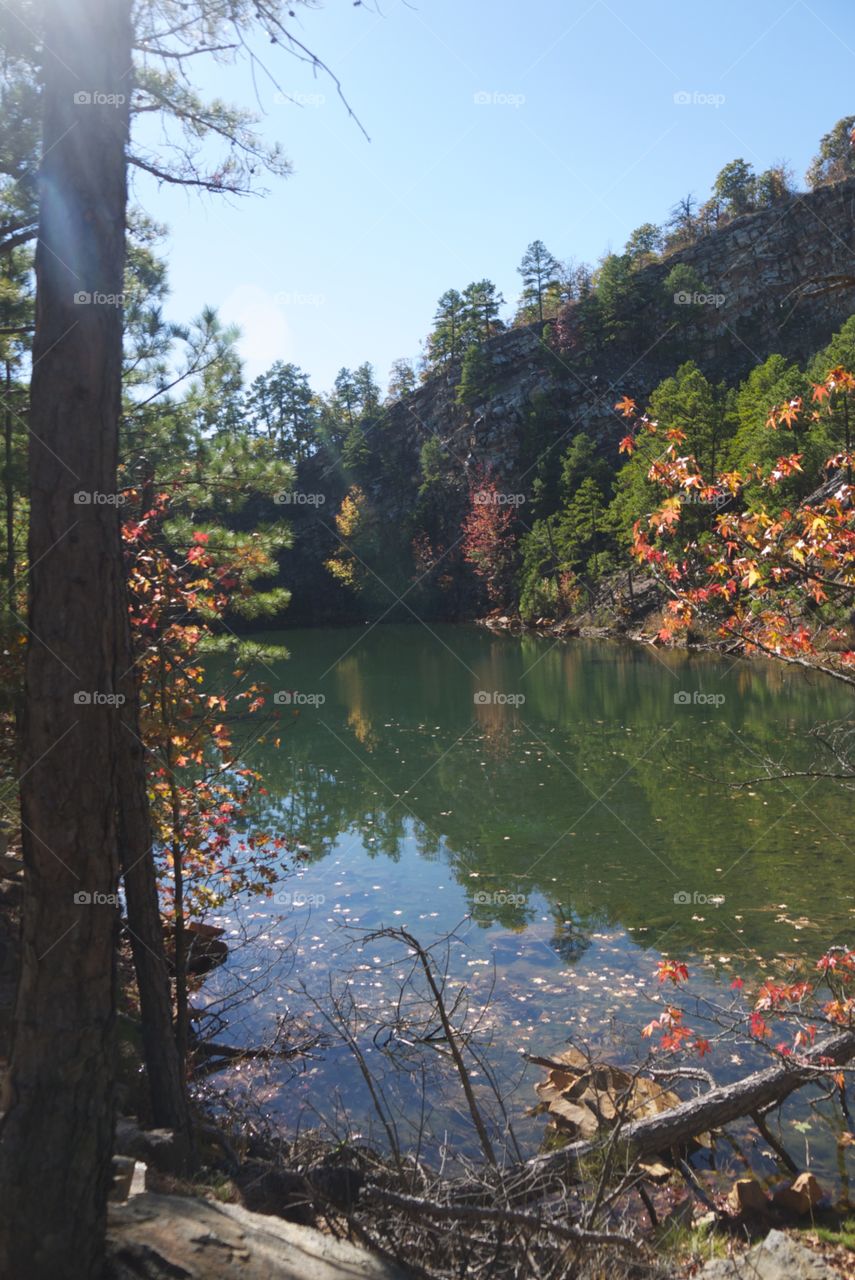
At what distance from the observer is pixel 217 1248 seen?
285 cm

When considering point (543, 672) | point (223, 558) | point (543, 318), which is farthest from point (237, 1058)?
point (543, 318)

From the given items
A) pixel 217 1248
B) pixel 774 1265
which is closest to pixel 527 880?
pixel 774 1265

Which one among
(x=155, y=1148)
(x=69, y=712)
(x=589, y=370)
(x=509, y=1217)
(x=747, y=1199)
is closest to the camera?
(x=69, y=712)

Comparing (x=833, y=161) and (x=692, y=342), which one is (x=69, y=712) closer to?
(x=692, y=342)

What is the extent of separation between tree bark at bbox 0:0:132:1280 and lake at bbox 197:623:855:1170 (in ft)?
5.63

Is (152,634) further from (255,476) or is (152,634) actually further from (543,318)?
(543,318)

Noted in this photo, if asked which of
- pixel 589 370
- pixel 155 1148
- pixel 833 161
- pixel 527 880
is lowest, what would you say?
pixel 527 880

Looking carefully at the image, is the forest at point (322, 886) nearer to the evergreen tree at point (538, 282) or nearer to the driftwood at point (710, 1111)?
the driftwood at point (710, 1111)

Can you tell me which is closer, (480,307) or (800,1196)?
(800,1196)

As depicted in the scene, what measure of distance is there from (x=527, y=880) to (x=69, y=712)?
8.40 m

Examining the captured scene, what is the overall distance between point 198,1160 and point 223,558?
4.19 meters

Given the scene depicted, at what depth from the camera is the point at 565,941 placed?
8727 mm

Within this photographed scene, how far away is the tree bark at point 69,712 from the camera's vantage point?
273cm

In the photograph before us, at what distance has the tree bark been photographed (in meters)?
2.73
